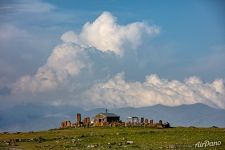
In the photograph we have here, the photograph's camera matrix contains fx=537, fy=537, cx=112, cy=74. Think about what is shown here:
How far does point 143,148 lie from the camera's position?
61156 millimetres

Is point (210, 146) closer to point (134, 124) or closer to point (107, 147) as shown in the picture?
point (107, 147)

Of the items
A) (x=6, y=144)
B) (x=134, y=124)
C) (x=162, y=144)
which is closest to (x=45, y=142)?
(x=6, y=144)

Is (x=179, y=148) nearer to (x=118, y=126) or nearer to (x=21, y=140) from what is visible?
(x=21, y=140)

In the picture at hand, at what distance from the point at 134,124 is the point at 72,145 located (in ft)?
131

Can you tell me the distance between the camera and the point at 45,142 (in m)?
77.1

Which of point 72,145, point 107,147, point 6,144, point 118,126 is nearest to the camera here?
point 107,147

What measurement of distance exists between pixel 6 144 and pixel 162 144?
2326 cm

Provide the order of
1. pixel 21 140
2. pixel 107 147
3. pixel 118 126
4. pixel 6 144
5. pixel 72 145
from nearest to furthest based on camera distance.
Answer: pixel 107 147 < pixel 72 145 < pixel 6 144 < pixel 21 140 < pixel 118 126

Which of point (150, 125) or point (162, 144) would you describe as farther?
point (150, 125)

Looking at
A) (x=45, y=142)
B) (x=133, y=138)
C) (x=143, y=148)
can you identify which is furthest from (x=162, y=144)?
(x=45, y=142)
